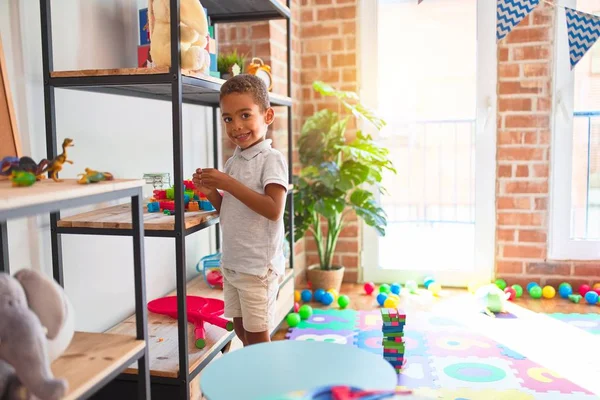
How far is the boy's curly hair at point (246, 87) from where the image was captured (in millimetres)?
1756

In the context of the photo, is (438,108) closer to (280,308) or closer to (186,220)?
(280,308)

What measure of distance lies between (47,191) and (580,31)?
2548 mm

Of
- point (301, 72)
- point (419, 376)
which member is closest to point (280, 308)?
point (419, 376)

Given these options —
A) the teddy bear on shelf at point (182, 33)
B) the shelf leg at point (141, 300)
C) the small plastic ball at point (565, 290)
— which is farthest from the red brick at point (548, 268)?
the shelf leg at point (141, 300)

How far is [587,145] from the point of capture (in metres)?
3.21

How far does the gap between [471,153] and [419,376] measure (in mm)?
1784

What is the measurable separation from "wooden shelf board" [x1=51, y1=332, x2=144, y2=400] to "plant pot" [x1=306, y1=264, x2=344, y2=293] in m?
2.05

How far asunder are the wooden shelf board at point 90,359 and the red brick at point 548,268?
2620mm

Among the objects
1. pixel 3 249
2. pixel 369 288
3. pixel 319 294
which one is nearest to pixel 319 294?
pixel 319 294

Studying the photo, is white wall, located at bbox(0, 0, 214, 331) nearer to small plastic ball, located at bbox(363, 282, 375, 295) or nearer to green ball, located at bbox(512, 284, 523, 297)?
small plastic ball, located at bbox(363, 282, 375, 295)

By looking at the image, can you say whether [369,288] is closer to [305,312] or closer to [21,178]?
[305,312]

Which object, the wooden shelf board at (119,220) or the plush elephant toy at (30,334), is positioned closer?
the plush elephant toy at (30,334)

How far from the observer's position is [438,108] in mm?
3406

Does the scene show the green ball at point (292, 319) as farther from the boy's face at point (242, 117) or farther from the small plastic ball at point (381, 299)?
the boy's face at point (242, 117)
